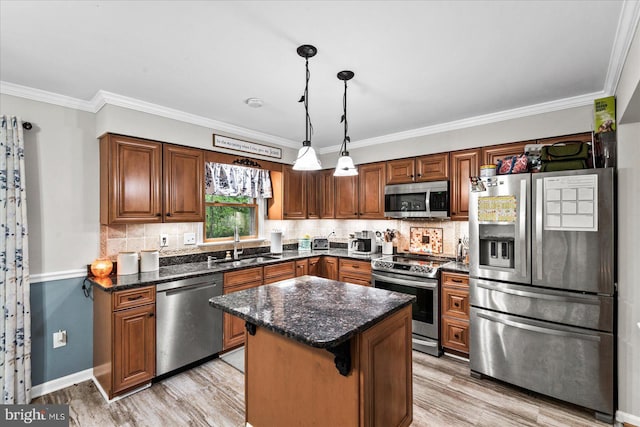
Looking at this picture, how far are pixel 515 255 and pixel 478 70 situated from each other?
1.53 m

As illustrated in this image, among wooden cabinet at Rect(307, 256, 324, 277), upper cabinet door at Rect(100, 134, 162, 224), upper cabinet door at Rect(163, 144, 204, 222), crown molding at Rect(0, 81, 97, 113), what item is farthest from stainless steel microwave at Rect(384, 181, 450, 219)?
crown molding at Rect(0, 81, 97, 113)

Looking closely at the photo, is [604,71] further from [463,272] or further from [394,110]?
[463,272]

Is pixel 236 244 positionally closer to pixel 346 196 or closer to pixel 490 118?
pixel 346 196

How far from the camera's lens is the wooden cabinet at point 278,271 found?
3.65 m

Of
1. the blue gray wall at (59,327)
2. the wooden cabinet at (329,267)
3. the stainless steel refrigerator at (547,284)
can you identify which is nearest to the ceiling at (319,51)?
the stainless steel refrigerator at (547,284)

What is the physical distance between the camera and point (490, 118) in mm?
3270

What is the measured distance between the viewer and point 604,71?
229 centimetres

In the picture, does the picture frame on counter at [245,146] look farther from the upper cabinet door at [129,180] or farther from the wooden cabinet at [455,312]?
the wooden cabinet at [455,312]

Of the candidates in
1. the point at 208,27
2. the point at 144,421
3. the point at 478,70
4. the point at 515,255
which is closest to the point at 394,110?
the point at 478,70

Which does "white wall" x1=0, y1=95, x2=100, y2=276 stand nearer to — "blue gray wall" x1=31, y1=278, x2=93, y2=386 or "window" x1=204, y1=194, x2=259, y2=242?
"blue gray wall" x1=31, y1=278, x2=93, y2=386

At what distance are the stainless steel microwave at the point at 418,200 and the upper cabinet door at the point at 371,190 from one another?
126 millimetres

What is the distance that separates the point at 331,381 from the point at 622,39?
2633 mm

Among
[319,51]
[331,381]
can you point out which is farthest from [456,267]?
[319,51]

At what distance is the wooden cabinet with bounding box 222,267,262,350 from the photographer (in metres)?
3.23
